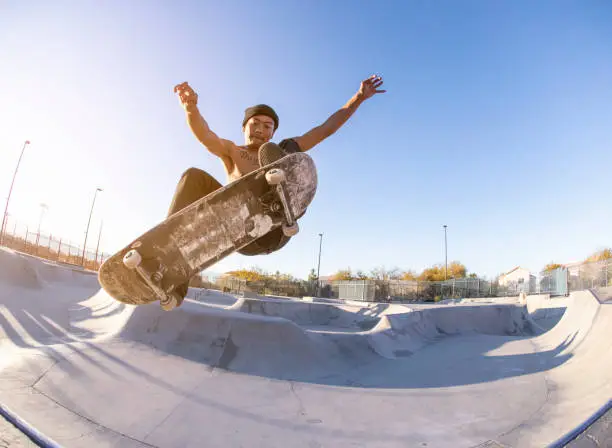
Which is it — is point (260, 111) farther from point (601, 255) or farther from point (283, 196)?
point (601, 255)

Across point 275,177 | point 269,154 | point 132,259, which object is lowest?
point 132,259

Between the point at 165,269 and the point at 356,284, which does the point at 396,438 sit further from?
the point at 356,284

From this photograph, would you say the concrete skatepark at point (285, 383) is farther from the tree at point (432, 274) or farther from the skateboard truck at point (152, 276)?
the tree at point (432, 274)

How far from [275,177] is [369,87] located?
193 cm

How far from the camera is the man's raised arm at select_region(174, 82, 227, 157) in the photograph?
3.19 m

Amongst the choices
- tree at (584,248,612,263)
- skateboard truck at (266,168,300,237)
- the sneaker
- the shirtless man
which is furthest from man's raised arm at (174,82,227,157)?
tree at (584,248,612,263)

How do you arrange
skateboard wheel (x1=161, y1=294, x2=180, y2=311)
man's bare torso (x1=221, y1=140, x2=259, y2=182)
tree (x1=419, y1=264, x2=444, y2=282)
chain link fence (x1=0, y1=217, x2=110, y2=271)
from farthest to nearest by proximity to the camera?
1. tree (x1=419, y1=264, x2=444, y2=282)
2. chain link fence (x1=0, y1=217, x2=110, y2=271)
3. man's bare torso (x1=221, y1=140, x2=259, y2=182)
4. skateboard wheel (x1=161, y1=294, x2=180, y2=311)

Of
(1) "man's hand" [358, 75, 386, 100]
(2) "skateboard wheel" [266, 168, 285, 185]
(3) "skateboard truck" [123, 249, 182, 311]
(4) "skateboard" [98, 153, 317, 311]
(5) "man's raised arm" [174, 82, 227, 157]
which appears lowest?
(3) "skateboard truck" [123, 249, 182, 311]

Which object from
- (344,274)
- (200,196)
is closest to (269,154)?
(200,196)

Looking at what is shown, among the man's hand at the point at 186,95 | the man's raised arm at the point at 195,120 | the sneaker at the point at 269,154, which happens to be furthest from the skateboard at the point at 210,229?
the man's hand at the point at 186,95

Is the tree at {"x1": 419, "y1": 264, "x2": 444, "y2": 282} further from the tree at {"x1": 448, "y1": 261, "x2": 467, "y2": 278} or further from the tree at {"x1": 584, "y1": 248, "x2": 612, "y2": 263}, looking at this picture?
the tree at {"x1": 584, "y1": 248, "x2": 612, "y2": 263}

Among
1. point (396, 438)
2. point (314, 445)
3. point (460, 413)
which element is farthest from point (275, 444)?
point (460, 413)

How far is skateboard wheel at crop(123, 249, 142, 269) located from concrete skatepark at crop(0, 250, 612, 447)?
1263 mm

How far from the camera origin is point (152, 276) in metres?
2.96
